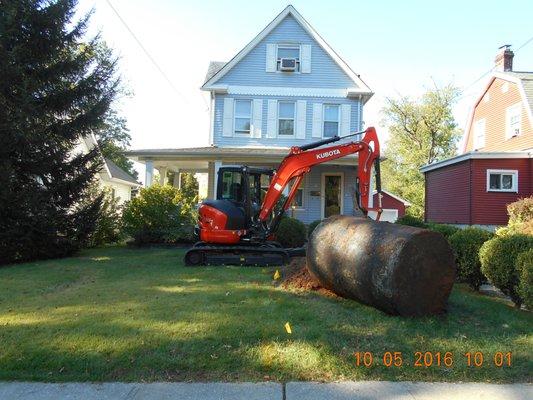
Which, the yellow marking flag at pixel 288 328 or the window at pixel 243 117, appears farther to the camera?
the window at pixel 243 117

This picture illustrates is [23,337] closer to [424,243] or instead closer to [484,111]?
[424,243]

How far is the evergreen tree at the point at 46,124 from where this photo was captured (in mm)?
12453

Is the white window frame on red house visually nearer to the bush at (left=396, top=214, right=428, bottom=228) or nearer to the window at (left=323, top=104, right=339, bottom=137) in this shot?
the window at (left=323, top=104, right=339, bottom=137)

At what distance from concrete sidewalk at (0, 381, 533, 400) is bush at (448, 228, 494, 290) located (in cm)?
420

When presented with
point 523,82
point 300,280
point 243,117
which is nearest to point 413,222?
point 300,280

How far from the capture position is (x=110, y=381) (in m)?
4.55

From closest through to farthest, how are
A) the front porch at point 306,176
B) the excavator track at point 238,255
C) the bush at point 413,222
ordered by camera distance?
the excavator track at point 238,255
the bush at point 413,222
the front porch at point 306,176

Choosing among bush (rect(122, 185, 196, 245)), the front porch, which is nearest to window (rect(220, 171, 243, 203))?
bush (rect(122, 185, 196, 245))

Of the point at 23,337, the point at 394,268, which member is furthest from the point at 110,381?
the point at 394,268

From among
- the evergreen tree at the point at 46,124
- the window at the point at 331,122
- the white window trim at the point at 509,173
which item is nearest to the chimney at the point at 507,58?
the white window trim at the point at 509,173

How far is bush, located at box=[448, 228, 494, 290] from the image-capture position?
8477 millimetres

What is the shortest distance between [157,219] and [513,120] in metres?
18.8

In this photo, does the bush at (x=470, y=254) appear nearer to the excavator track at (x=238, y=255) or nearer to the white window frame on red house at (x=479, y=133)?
the excavator track at (x=238, y=255)

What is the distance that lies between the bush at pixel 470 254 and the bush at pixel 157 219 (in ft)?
32.3
